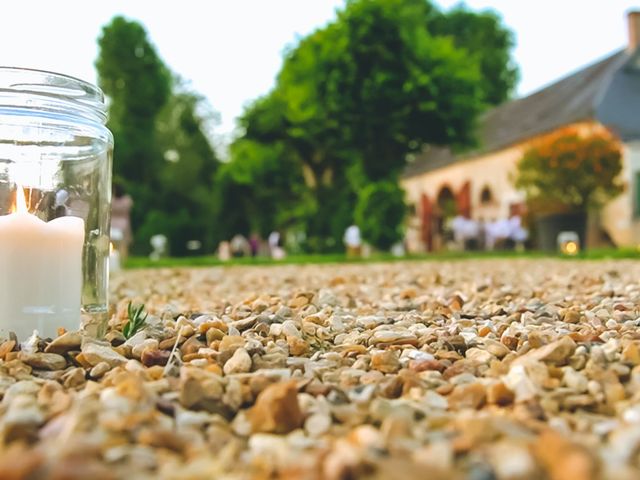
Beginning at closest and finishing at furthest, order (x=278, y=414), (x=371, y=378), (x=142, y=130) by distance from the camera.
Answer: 1. (x=278, y=414)
2. (x=371, y=378)
3. (x=142, y=130)

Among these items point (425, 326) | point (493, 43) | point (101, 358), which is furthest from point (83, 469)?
Result: point (493, 43)

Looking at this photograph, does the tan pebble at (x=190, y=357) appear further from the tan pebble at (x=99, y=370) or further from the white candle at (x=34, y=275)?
the white candle at (x=34, y=275)

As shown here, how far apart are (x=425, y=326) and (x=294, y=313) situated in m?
0.51

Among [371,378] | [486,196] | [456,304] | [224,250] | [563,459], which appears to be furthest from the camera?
[486,196]

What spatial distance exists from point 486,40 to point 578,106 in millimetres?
12131

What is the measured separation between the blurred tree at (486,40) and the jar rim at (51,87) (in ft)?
89.0

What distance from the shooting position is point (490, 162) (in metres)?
20.6

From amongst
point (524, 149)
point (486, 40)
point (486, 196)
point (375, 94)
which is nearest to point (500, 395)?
point (375, 94)

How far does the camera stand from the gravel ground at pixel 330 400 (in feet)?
3.09

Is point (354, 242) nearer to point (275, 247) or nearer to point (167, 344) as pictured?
point (275, 247)

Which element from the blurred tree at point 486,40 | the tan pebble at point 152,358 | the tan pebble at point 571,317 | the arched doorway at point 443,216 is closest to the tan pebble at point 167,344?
the tan pebble at point 152,358

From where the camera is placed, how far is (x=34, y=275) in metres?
1.97

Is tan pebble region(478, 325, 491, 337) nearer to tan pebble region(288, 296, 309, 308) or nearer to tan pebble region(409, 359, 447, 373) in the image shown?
tan pebble region(409, 359, 447, 373)

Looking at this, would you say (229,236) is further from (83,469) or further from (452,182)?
(83,469)
